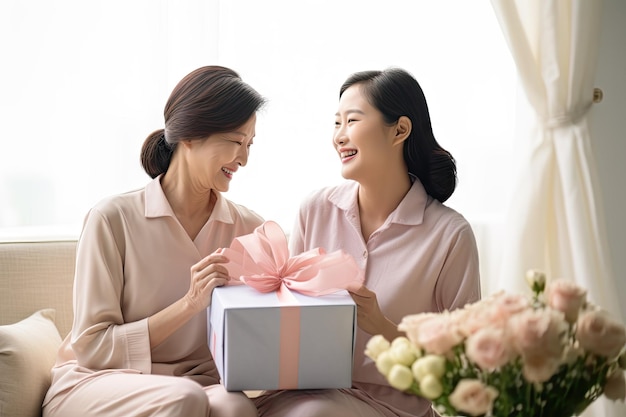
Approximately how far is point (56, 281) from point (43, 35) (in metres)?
0.93

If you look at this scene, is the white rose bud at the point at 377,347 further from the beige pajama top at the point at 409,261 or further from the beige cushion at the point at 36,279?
the beige cushion at the point at 36,279

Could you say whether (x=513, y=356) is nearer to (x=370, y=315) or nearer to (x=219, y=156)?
(x=370, y=315)

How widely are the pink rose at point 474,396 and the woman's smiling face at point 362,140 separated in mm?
929

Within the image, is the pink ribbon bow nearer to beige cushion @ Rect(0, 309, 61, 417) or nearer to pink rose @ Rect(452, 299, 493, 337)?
pink rose @ Rect(452, 299, 493, 337)

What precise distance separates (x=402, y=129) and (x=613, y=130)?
135cm

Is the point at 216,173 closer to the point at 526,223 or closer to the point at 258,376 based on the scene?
the point at 258,376

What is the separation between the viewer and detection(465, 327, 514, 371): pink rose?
117cm

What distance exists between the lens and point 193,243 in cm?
207

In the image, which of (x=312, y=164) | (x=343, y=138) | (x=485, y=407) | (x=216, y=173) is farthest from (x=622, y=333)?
(x=312, y=164)

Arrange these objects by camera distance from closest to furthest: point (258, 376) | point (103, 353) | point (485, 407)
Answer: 1. point (485, 407)
2. point (258, 376)
3. point (103, 353)

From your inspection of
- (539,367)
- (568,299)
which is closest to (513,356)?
(539,367)

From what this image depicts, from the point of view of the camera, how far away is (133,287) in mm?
1989

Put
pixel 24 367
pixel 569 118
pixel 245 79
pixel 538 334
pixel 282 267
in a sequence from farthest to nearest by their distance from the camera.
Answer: pixel 245 79
pixel 569 118
pixel 24 367
pixel 282 267
pixel 538 334

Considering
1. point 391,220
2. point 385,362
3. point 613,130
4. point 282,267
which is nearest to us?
point 385,362
